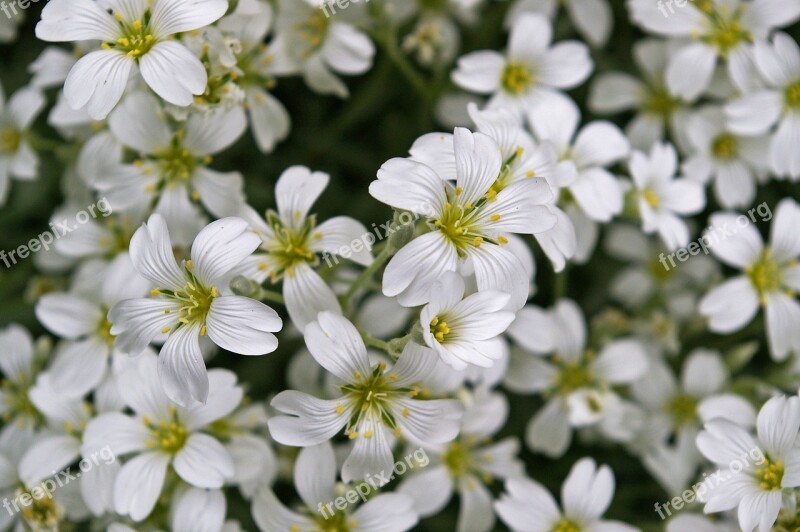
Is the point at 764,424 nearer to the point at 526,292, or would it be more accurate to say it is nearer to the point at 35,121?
the point at 526,292

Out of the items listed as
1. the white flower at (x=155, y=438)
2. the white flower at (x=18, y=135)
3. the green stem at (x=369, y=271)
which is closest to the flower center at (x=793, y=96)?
the green stem at (x=369, y=271)

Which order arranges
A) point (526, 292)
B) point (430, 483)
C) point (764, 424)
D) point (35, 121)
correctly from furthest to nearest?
1. point (35, 121)
2. point (430, 483)
3. point (764, 424)
4. point (526, 292)

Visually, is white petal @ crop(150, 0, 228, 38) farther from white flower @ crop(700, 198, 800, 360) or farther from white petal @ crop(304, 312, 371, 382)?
white flower @ crop(700, 198, 800, 360)

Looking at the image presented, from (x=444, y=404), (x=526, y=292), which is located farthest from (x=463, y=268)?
(x=444, y=404)

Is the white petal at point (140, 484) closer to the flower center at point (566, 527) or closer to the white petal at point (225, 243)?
the white petal at point (225, 243)

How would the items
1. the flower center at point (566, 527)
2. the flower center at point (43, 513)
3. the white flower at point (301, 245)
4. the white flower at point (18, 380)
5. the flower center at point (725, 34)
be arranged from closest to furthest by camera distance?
the white flower at point (301, 245), the flower center at point (43, 513), the flower center at point (566, 527), the white flower at point (18, 380), the flower center at point (725, 34)

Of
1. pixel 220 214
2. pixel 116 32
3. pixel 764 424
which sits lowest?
pixel 764 424

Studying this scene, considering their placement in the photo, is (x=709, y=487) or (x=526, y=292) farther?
(x=709, y=487)
